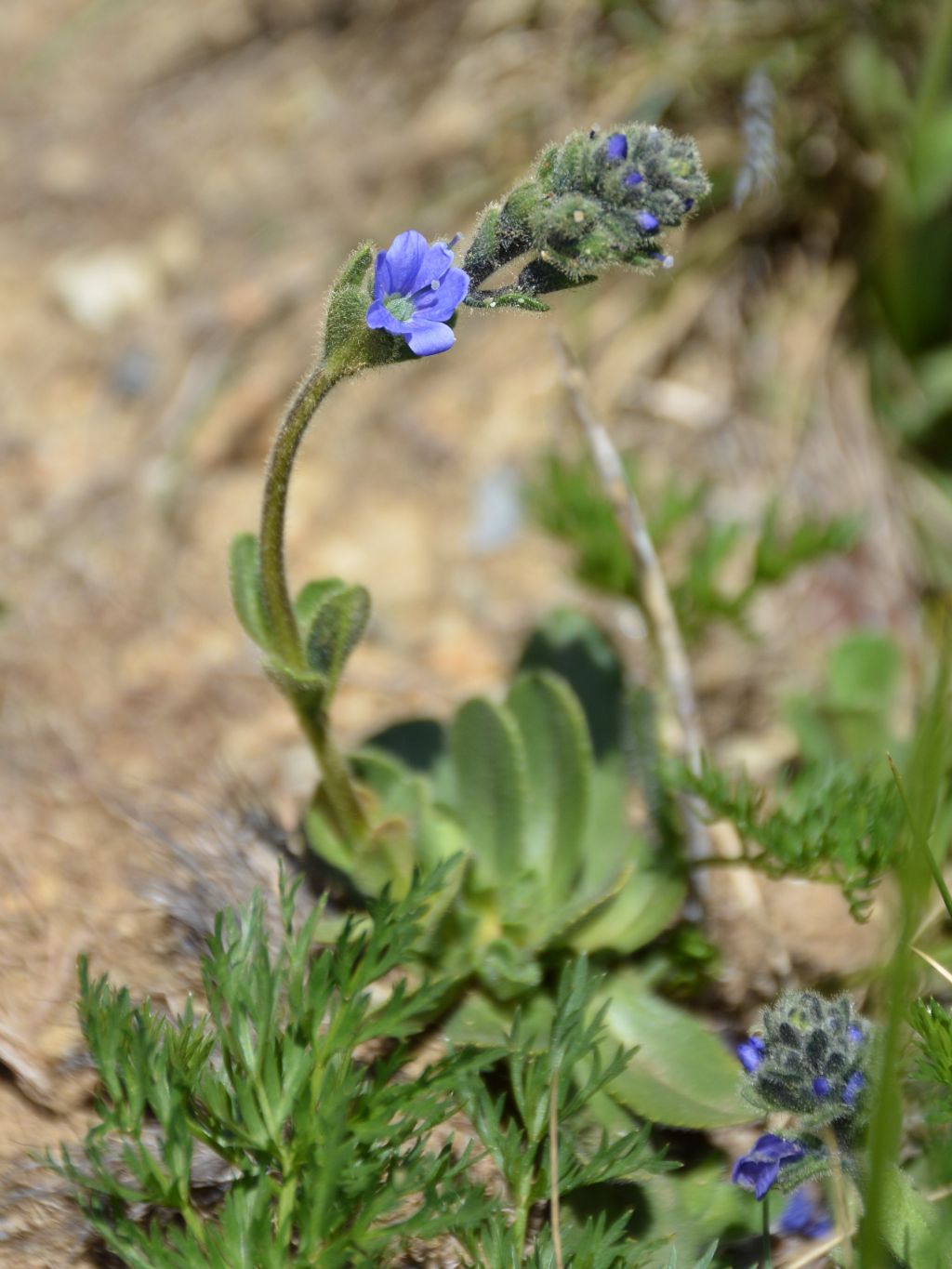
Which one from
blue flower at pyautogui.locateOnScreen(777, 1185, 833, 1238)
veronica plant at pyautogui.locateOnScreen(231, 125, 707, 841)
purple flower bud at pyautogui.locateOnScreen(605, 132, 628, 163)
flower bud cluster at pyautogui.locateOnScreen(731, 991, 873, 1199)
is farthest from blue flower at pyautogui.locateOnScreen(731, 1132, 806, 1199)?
purple flower bud at pyautogui.locateOnScreen(605, 132, 628, 163)

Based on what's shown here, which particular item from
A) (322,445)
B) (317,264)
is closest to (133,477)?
(322,445)

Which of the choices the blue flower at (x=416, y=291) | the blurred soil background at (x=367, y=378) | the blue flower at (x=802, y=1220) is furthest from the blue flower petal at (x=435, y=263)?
the blue flower at (x=802, y=1220)

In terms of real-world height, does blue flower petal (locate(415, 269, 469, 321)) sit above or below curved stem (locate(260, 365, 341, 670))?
above

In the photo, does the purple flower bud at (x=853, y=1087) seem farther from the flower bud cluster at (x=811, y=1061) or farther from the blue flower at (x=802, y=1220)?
the blue flower at (x=802, y=1220)

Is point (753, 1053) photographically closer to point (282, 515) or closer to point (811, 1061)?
point (811, 1061)

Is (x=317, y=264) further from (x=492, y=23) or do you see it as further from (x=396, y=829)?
(x=396, y=829)

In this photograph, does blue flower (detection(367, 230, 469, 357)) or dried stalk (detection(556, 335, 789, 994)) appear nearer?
blue flower (detection(367, 230, 469, 357))

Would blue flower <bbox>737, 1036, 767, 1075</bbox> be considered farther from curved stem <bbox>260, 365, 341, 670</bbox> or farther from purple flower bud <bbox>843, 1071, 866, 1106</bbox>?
curved stem <bbox>260, 365, 341, 670</bbox>
